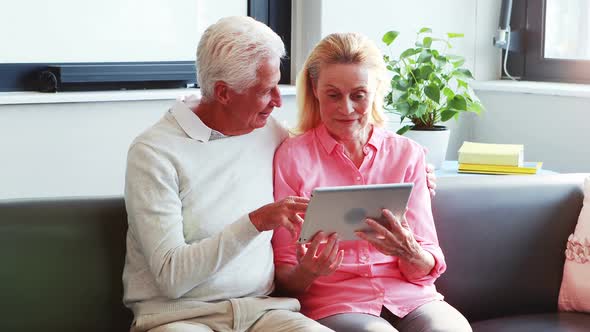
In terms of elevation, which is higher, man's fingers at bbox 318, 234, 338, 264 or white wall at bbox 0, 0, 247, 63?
white wall at bbox 0, 0, 247, 63

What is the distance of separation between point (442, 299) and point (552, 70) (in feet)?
6.27

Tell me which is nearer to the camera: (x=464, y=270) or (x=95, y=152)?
(x=464, y=270)

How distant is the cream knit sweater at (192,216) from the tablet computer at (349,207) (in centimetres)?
14

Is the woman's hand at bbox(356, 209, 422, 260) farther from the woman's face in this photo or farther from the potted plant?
the potted plant

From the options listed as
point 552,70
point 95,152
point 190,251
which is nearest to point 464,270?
point 190,251

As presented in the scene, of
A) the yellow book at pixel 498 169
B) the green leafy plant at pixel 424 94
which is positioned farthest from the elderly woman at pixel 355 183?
the green leafy plant at pixel 424 94

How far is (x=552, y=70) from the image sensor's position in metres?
4.03

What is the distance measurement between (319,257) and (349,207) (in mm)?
173

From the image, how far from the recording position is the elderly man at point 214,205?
2088mm

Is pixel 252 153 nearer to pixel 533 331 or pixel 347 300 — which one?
pixel 347 300

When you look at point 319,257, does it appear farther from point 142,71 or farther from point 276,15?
point 276,15

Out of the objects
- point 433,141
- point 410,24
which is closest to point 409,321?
point 433,141

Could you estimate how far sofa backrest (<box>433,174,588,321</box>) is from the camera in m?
2.61

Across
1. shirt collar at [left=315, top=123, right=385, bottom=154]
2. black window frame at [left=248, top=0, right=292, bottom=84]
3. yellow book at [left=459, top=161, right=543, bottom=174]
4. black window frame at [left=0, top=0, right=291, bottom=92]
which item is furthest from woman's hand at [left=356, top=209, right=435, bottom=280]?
black window frame at [left=248, top=0, right=292, bottom=84]
